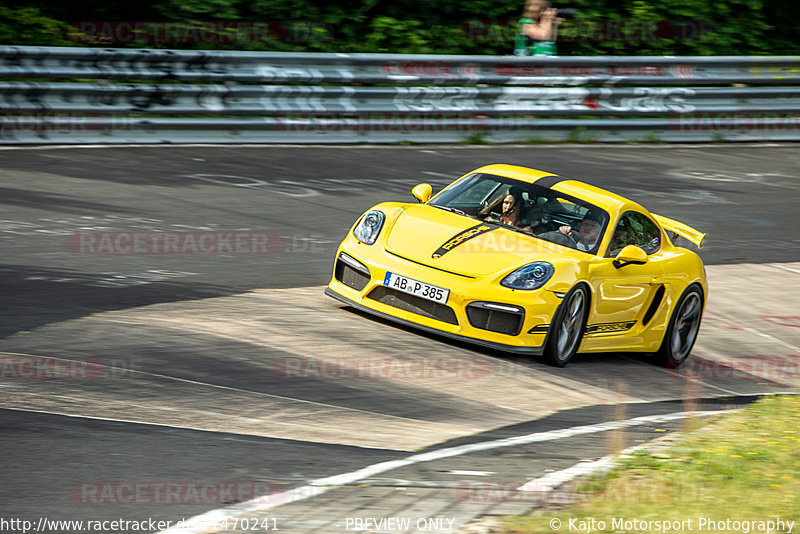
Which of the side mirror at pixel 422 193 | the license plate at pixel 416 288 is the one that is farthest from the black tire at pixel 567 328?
the side mirror at pixel 422 193

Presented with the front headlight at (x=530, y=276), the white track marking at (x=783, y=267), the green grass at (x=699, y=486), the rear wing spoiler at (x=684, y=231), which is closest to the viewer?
the green grass at (x=699, y=486)

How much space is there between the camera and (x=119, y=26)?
19.9 m

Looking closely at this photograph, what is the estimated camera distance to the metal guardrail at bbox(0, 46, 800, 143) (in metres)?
15.4

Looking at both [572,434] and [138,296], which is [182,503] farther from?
[138,296]

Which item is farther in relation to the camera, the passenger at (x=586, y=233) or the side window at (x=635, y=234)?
the side window at (x=635, y=234)

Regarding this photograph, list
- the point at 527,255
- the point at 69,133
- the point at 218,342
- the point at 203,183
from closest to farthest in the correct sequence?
the point at 218,342, the point at 527,255, the point at 203,183, the point at 69,133

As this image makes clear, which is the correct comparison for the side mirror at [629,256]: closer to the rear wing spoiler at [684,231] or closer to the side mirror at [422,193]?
the rear wing spoiler at [684,231]

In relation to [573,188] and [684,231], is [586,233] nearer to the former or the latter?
[573,188]

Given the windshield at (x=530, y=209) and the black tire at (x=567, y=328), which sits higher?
the windshield at (x=530, y=209)

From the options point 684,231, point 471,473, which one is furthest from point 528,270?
point 471,473

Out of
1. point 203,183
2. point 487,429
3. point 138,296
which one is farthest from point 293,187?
point 487,429

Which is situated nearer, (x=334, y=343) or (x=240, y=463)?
(x=240, y=463)

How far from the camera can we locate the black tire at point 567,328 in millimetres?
8406

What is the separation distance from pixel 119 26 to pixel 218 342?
527 inches
